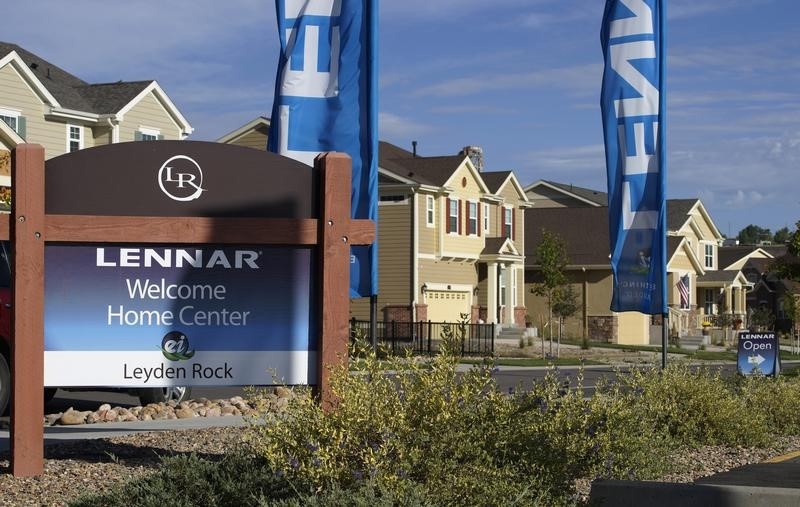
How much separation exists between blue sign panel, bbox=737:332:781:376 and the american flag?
116 feet

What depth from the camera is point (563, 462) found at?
7.80 m

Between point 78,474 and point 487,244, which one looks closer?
point 78,474

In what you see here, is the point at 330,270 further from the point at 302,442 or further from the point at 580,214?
the point at 580,214

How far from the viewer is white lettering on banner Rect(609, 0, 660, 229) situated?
16.0 m

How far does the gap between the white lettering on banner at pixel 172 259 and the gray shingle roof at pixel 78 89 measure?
108 ft

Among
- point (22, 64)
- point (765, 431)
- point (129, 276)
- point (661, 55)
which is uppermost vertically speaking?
point (22, 64)

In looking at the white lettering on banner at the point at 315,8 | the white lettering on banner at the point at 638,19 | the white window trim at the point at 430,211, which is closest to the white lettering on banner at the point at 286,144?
the white lettering on banner at the point at 315,8

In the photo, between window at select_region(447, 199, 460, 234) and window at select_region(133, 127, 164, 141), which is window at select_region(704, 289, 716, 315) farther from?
window at select_region(133, 127, 164, 141)

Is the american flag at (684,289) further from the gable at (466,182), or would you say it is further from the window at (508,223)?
the gable at (466,182)

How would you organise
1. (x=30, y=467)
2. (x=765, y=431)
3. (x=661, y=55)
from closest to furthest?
1. (x=30, y=467)
2. (x=765, y=431)
3. (x=661, y=55)

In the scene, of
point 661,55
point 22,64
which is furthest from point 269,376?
point 22,64

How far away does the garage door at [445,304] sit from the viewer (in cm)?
4597

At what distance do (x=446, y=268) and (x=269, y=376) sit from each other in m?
37.8

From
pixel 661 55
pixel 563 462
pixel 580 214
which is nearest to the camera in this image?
pixel 563 462
